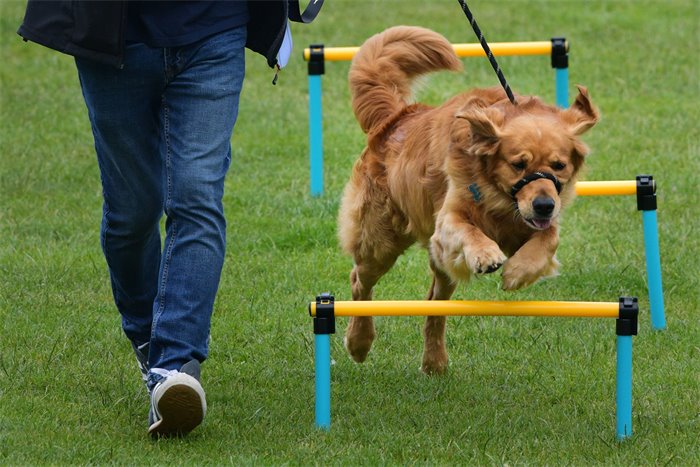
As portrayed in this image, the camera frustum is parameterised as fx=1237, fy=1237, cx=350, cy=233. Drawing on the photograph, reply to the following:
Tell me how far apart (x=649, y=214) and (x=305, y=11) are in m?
2.19

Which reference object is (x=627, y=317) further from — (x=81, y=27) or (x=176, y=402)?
(x=81, y=27)

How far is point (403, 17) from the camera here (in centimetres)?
1309

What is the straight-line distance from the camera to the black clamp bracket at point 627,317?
14.4ft

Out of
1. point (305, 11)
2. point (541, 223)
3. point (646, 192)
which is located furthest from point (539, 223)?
point (646, 192)

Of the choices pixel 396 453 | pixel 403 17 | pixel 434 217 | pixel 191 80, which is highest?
pixel 403 17

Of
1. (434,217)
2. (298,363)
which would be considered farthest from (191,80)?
(298,363)

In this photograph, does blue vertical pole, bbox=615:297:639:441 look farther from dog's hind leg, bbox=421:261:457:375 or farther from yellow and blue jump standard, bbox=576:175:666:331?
yellow and blue jump standard, bbox=576:175:666:331

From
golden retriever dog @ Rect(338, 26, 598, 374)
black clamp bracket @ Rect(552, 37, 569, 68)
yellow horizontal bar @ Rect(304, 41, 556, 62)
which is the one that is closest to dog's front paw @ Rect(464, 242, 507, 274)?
golden retriever dog @ Rect(338, 26, 598, 374)

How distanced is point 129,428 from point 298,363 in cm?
115

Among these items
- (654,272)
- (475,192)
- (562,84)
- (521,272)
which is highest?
(562,84)

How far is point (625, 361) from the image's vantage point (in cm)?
450

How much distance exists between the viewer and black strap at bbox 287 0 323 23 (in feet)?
15.3

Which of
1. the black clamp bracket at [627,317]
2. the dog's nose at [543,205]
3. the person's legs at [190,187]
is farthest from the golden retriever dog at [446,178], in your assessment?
the person's legs at [190,187]

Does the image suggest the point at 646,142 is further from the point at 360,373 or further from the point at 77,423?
the point at 77,423
